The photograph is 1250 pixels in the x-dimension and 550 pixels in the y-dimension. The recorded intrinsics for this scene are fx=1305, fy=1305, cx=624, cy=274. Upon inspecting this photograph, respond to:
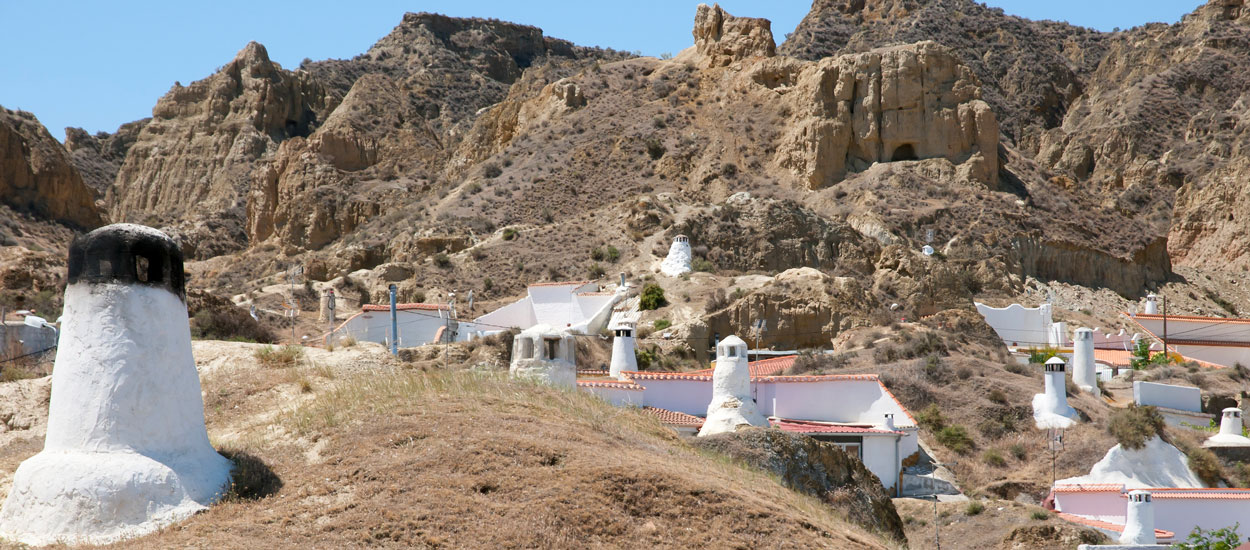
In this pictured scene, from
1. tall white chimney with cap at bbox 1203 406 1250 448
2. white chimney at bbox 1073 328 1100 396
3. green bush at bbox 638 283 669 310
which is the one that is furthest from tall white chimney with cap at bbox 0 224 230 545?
white chimney at bbox 1073 328 1100 396

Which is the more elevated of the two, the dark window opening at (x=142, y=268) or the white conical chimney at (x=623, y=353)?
the dark window opening at (x=142, y=268)

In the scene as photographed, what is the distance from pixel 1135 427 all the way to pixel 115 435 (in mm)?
26883

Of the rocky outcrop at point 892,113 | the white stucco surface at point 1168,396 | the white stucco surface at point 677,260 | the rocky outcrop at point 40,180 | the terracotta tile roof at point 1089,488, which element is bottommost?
the terracotta tile roof at point 1089,488

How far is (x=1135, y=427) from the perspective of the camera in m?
31.7

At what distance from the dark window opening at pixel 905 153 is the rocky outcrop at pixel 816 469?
4523cm

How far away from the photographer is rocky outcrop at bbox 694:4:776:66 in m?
63.4

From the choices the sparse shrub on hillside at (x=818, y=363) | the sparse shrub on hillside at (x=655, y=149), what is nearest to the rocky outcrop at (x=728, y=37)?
the sparse shrub on hillside at (x=655, y=149)

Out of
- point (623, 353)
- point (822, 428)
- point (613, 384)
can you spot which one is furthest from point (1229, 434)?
point (613, 384)

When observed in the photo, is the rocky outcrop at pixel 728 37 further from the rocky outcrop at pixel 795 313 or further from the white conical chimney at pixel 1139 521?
the white conical chimney at pixel 1139 521

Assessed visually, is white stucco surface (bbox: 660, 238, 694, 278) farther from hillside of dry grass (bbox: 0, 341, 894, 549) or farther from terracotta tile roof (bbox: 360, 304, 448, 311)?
hillside of dry grass (bbox: 0, 341, 894, 549)

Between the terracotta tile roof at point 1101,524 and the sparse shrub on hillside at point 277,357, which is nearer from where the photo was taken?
the sparse shrub on hillside at point 277,357

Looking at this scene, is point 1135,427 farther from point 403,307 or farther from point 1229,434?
point 403,307

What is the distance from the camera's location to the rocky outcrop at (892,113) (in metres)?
57.9

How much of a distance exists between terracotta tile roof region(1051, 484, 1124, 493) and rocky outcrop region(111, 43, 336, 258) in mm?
63162
